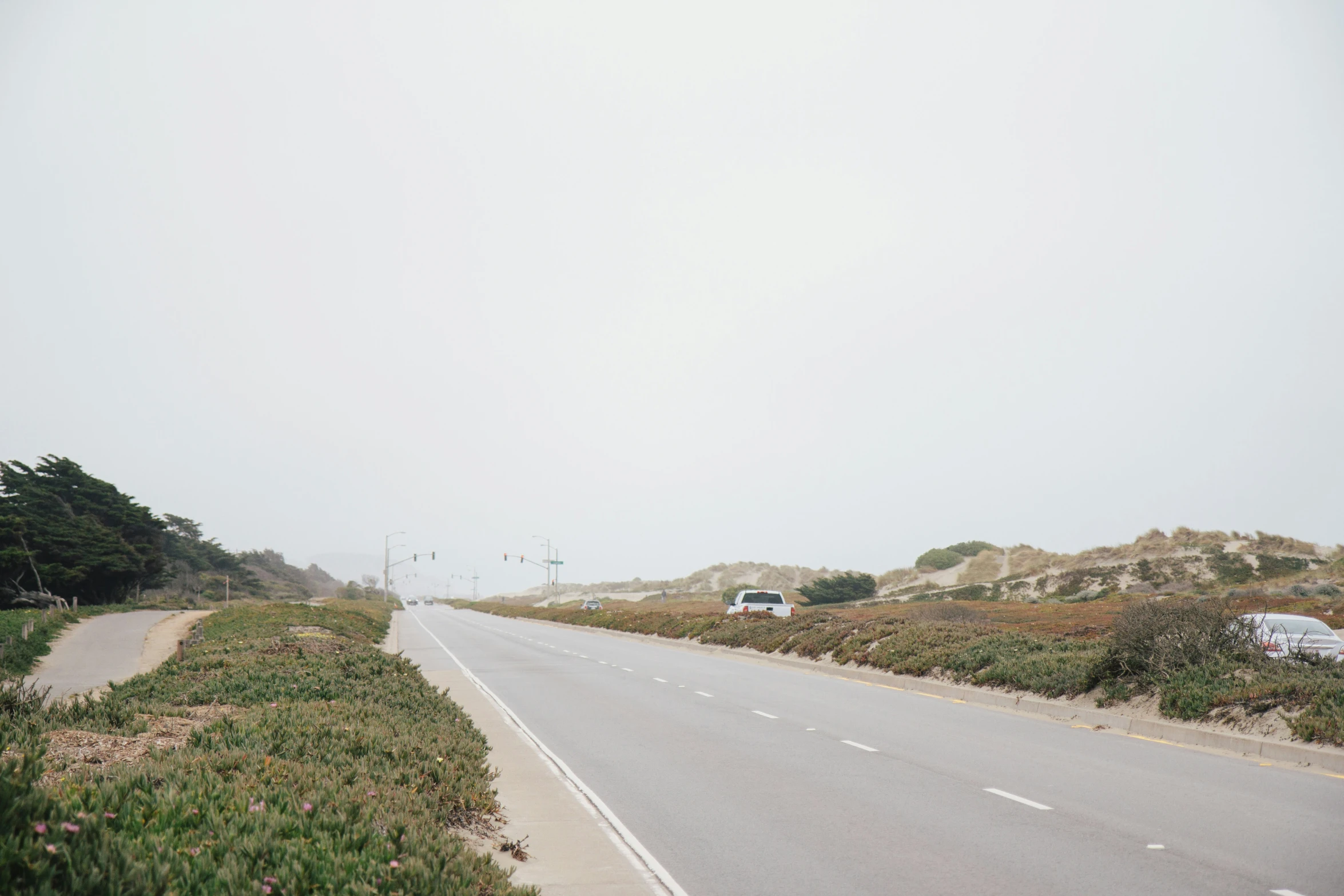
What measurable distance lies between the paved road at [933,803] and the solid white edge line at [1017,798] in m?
0.05

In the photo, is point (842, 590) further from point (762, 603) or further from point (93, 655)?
point (93, 655)

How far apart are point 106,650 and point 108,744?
90.0 feet

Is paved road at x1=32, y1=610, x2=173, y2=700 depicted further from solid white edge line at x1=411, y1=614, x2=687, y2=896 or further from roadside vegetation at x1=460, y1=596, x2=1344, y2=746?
roadside vegetation at x1=460, y1=596, x2=1344, y2=746

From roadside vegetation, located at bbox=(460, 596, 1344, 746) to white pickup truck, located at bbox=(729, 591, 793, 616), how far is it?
7.16 m

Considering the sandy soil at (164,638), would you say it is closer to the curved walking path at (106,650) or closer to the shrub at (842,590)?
the curved walking path at (106,650)

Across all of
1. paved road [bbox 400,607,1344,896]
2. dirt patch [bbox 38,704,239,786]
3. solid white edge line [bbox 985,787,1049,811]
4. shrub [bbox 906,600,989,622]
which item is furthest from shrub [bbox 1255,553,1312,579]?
dirt patch [bbox 38,704,239,786]

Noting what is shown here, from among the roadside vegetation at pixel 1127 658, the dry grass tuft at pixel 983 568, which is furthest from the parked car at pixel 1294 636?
the dry grass tuft at pixel 983 568

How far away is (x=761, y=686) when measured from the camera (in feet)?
64.0

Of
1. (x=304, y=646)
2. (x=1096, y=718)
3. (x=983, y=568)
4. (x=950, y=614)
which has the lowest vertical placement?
(x=1096, y=718)

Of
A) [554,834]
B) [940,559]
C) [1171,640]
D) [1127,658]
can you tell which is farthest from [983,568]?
[554,834]

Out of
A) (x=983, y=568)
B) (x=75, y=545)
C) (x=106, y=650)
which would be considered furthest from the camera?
(x=983, y=568)

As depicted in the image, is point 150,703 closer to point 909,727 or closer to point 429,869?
point 429,869

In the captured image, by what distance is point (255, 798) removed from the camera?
5.59 m

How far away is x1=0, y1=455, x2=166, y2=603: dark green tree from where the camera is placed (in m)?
51.1
